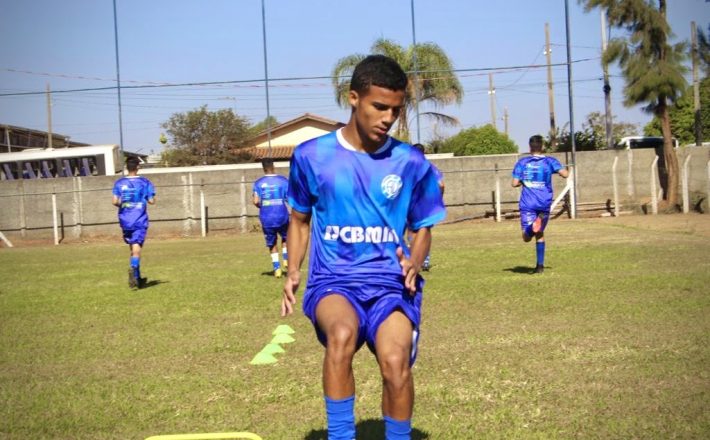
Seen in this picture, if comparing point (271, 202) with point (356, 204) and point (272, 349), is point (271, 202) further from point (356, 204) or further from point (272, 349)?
point (356, 204)

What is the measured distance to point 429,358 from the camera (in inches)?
286

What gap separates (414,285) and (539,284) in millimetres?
8287

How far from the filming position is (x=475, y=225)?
2908 centimetres

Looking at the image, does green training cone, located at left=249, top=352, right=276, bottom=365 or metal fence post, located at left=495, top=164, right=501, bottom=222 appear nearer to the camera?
green training cone, located at left=249, top=352, right=276, bottom=365

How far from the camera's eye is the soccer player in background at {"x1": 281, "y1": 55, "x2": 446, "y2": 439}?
4.12 metres

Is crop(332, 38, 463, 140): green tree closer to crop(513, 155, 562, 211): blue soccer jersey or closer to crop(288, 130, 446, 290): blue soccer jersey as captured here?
crop(513, 155, 562, 211): blue soccer jersey

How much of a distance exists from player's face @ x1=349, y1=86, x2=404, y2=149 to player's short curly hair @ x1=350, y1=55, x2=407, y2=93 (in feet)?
0.08

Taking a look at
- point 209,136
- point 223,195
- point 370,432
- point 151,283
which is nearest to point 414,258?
point 370,432

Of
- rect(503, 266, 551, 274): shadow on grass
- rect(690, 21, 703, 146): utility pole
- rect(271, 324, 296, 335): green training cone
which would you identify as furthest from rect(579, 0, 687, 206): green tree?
rect(271, 324, 296, 335): green training cone

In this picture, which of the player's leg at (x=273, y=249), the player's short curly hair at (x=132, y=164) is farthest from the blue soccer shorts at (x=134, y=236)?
the player's leg at (x=273, y=249)

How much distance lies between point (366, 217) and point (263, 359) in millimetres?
3592

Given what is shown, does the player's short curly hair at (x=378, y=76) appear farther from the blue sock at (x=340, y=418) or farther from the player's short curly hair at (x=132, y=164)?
the player's short curly hair at (x=132, y=164)

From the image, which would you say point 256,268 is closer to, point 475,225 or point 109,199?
point 475,225

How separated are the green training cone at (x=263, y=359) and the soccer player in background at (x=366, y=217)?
9.96 ft
